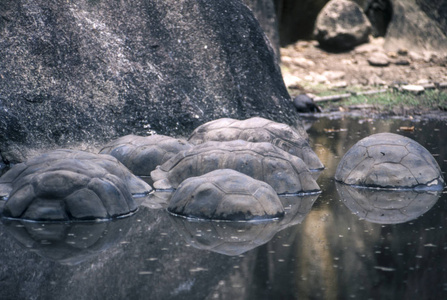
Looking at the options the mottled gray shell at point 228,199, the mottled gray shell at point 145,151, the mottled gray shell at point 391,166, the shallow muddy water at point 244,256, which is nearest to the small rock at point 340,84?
the mottled gray shell at point 145,151

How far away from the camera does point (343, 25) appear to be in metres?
17.0

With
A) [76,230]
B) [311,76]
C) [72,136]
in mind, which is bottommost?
[311,76]

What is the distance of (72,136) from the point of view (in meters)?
7.51

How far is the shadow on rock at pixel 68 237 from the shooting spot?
4.26 meters

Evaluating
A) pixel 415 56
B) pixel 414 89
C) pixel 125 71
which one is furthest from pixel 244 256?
pixel 415 56

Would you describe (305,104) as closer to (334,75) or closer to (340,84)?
(340,84)

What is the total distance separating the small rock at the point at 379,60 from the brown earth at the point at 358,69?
2cm

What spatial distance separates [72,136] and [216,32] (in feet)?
7.51

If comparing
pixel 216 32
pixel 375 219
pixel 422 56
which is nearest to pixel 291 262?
pixel 375 219

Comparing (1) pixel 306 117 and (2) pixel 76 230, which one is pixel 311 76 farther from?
(2) pixel 76 230

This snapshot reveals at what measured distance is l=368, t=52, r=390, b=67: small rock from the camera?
15589 mm

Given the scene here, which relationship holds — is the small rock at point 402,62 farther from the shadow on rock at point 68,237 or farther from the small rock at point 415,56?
the shadow on rock at point 68,237

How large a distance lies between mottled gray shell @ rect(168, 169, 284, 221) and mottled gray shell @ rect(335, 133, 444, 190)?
141 centimetres

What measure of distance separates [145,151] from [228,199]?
84.3 inches
